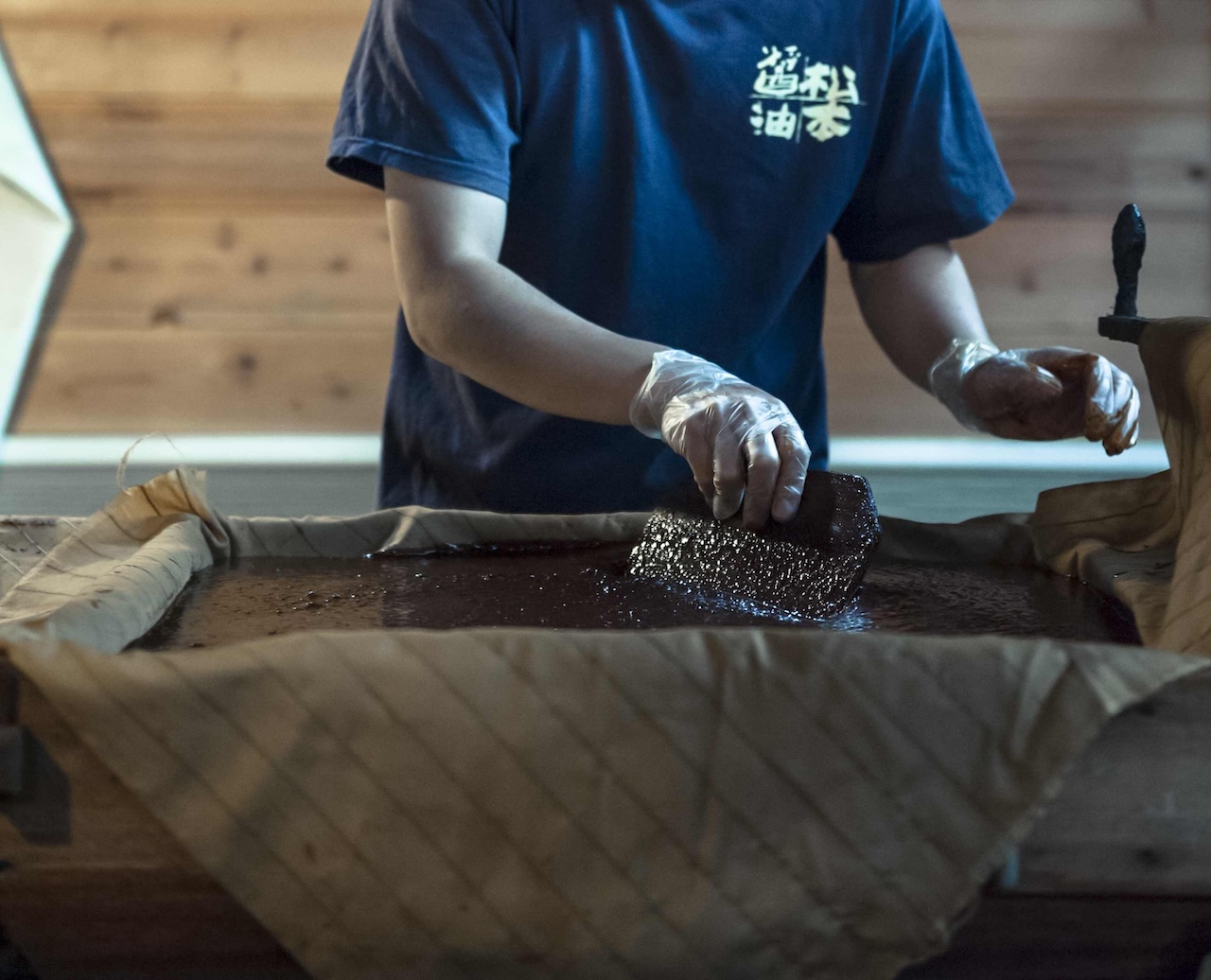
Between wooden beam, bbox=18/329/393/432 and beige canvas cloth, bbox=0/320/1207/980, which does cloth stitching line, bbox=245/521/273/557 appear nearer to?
beige canvas cloth, bbox=0/320/1207/980

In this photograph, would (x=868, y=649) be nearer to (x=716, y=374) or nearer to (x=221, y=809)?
(x=221, y=809)

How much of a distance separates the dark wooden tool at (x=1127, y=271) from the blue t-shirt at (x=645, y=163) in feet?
1.15

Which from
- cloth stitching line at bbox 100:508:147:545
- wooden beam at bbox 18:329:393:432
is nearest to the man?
cloth stitching line at bbox 100:508:147:545

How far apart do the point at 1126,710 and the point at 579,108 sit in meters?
0.83

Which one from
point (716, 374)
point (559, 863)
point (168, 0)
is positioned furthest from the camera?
point (168, 0)

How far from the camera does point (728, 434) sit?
0.85 metres

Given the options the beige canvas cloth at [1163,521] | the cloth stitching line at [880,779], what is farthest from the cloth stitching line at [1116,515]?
the cloth stitching line at [880,779]

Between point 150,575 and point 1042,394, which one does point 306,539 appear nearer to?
point 150,575

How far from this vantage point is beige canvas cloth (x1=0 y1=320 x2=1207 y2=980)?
48 cm

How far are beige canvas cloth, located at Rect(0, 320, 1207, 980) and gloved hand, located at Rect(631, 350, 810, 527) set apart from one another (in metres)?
0.34

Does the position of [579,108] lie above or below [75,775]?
above

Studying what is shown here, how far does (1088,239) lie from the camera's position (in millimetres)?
2576

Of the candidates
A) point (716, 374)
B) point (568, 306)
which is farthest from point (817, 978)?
point (568, 306)

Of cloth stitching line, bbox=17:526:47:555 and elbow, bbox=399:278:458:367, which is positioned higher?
elbow, bbox=399:278:458:367
